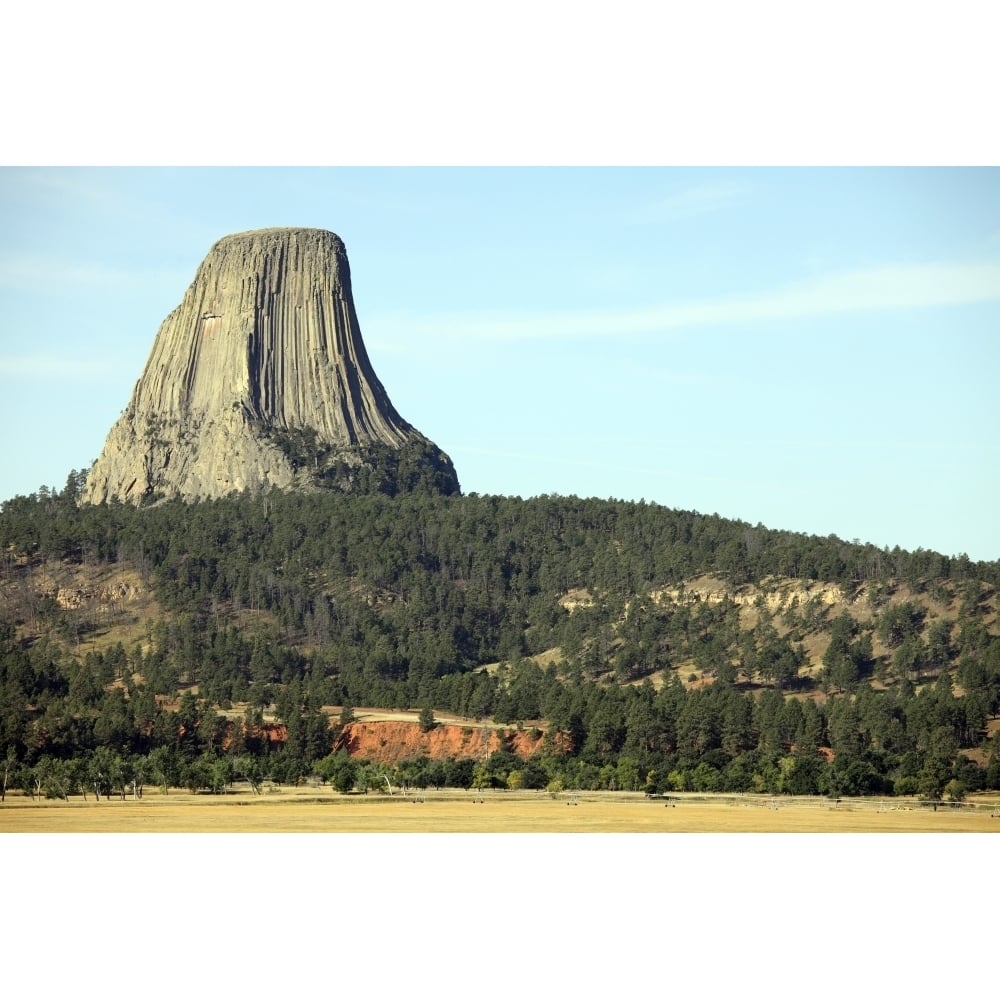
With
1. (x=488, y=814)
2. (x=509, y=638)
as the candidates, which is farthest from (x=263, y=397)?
(x=488, y=814)

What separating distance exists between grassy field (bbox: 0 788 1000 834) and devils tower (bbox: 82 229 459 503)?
268 ft

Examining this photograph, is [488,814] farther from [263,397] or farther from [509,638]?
[263,397]

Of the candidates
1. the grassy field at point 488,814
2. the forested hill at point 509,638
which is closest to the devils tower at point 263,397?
the forested hill at point 509,638

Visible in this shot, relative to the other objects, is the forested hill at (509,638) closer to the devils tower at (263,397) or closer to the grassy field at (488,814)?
the grassy field at (488,814)

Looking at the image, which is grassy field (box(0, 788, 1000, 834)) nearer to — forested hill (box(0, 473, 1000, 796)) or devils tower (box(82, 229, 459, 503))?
forested hill (box(0, 473, 1000, 796))

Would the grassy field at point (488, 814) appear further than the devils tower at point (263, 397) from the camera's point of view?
No

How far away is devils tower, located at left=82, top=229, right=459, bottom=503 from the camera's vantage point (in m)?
149

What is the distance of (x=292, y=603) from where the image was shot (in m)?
114

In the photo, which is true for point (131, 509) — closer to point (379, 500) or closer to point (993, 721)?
point (379, 500)

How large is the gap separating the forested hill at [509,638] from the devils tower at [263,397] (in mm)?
12913

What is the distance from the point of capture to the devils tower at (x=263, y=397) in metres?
149

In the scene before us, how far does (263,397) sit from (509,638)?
52823 mm

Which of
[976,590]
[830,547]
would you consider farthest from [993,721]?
[830,547]

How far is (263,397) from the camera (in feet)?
517
